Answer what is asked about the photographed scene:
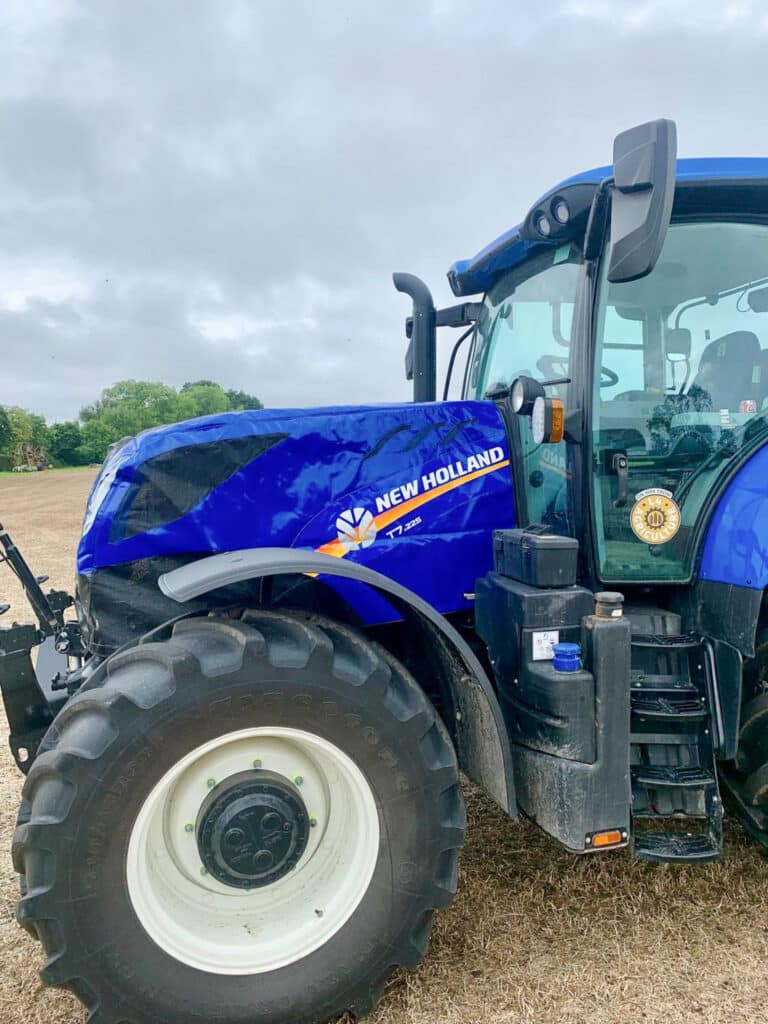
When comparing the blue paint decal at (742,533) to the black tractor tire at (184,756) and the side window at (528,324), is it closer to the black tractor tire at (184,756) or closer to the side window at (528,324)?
the side window at (528,324)

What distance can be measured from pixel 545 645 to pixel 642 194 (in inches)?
54.7

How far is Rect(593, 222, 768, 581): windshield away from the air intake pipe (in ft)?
4.22

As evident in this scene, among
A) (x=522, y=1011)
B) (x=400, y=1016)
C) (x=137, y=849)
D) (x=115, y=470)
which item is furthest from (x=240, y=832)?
(x=115, y=470)

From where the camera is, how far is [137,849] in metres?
2.03

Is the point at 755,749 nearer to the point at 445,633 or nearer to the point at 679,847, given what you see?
the point at 679,847

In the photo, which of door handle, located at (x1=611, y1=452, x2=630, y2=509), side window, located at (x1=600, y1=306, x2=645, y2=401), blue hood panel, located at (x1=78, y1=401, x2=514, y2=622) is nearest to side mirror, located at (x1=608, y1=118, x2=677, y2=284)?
side window, located at (x1=600, y1=306, x2=645, y2=401)

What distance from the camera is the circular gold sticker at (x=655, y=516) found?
2.63 meters

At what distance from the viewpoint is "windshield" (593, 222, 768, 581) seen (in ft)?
8.59

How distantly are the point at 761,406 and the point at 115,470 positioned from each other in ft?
7.62

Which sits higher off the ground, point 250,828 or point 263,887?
point 250,828

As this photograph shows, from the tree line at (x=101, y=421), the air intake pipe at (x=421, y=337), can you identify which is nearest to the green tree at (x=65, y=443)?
the tree line at (x=101, y=421)

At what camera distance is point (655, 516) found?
2.63 meters

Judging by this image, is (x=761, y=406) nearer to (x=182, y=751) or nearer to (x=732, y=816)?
(x=732, y=816)

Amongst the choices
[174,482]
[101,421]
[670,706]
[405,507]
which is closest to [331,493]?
[405,507]
